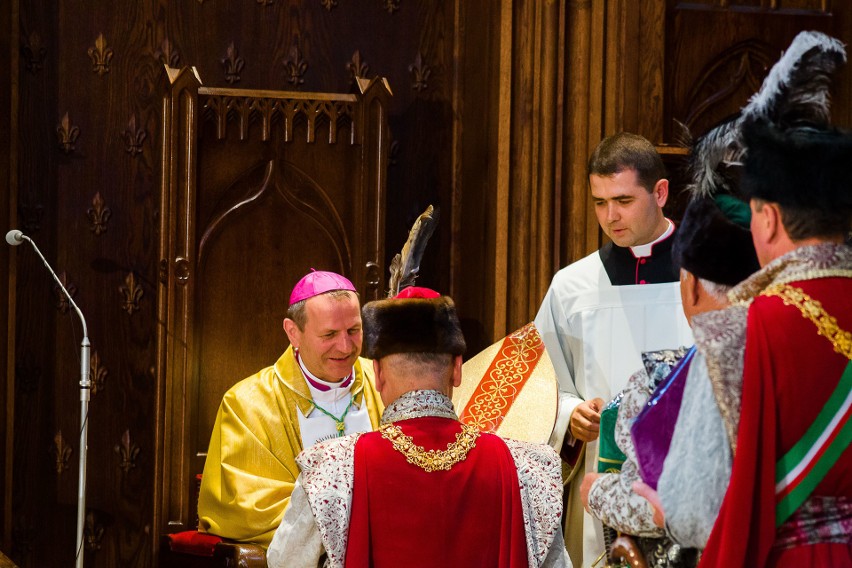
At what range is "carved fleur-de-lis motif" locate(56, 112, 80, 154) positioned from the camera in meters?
5.61

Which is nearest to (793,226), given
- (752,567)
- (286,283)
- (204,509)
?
(752,567)

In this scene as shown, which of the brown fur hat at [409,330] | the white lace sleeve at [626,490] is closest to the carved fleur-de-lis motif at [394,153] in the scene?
the brown fur hat at [409,330]

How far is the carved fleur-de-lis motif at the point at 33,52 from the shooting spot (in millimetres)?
5562

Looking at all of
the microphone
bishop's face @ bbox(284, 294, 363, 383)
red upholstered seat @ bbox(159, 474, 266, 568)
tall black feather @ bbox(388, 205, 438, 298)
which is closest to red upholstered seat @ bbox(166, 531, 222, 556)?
red upholstered seat @ bbox(159, 474, 266, 568)

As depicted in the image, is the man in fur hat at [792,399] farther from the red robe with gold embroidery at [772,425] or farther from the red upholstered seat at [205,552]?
the red upholstered seat at [205,552]

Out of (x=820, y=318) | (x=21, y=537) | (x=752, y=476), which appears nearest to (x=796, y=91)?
(x=820, y=318)

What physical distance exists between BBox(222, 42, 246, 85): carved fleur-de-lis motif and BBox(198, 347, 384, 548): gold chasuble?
1.69 m

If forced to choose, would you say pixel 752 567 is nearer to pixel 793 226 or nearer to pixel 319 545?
pixel 793 226

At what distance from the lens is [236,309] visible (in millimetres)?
5367

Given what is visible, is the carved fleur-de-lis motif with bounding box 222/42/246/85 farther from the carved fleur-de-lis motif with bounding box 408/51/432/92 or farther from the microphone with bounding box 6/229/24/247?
the microphone with bounding box 6/229/24/247

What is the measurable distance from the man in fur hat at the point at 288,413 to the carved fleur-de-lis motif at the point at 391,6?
1792 mm

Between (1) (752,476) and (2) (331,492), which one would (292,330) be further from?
(1) (752,476)

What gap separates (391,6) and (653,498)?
3966mm

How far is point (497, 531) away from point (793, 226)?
1075mm
